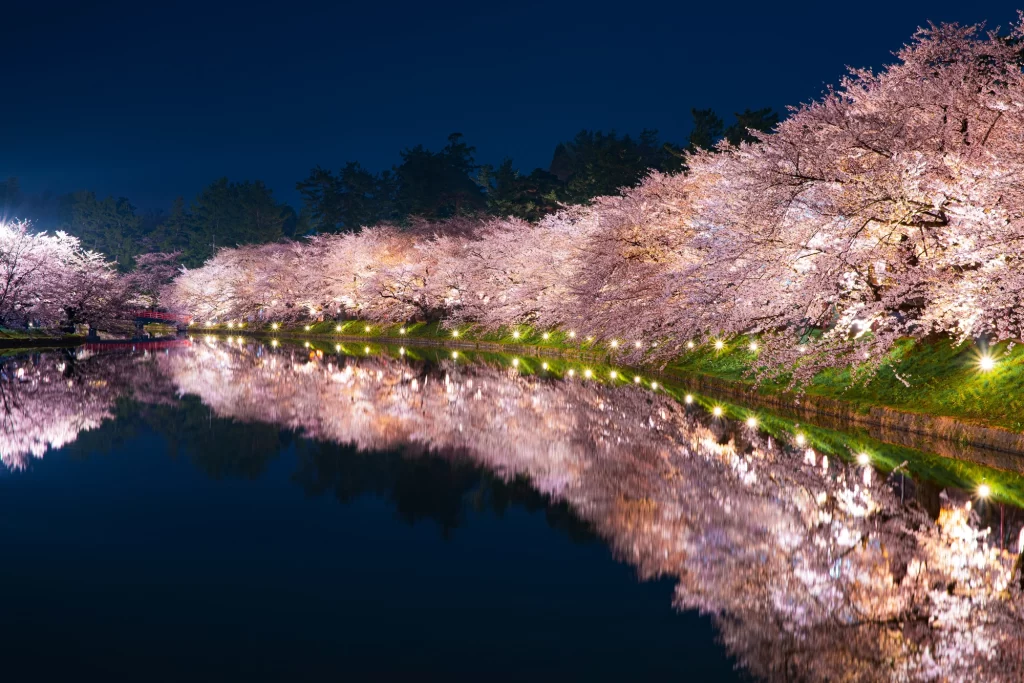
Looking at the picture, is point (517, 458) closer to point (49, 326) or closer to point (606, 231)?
point (606, 231)

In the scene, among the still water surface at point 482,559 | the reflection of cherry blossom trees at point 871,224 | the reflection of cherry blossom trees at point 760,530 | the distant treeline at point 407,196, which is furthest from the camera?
the distant treeline at point 407,196

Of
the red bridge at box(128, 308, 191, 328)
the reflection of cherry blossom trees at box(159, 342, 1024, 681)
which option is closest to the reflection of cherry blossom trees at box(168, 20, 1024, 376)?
the reflection of cherry blossom trees at box(159, 342, 1024, 681)

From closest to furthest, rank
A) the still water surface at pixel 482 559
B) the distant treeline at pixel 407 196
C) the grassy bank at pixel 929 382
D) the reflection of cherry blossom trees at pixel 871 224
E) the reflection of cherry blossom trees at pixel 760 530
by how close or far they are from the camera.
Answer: the still water surface at pixel 482 559 → the reflection of cherry blossom trees at pixel 760 530 → the grassy bank at pixel 929 382 → the reflection of cherry blossom trees at pixel 871 224 → the distant treeline at pixel 407 196

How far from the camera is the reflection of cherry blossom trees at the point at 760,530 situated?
20.5 feet

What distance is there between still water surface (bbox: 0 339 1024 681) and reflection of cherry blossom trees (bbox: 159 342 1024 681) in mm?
38

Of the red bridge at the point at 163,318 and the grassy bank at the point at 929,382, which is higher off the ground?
the grassy bank at the point at 929,382

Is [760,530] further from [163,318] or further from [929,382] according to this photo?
[163,318]

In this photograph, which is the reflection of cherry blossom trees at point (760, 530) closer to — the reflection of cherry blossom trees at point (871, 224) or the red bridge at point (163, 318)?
the reflection of cherry blossom trees at point (871, 224)

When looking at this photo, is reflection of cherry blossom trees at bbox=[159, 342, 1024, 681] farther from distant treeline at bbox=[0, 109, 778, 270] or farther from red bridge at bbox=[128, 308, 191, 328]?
red bridge at bbox=[128, 308, 191, 328]

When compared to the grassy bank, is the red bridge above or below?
below

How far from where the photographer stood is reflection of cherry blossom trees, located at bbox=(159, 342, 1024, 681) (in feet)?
20.5

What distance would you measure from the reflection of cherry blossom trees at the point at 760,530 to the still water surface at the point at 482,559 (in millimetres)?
38

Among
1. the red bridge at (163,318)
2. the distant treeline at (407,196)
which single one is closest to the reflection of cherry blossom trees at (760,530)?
the distant treeline at (407,196)

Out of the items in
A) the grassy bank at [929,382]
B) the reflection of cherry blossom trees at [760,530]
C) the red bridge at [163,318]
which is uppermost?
the reflection of cherry blossom trees at [760,530]
